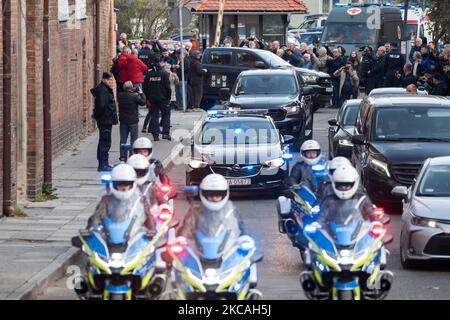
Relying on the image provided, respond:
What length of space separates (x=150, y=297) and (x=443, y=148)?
10.8m

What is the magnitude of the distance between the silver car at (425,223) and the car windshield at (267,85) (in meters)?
14.9

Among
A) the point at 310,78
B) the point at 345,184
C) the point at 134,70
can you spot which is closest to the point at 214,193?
the point at 345,184

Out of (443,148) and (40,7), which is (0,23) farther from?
(443,148)

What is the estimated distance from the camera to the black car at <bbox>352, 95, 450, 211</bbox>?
72.3 feet

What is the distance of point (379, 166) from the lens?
73.0 ft

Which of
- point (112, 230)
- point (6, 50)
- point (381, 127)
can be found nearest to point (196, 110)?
point (381, 127)

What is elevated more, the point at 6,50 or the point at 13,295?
A: the point at 6,50

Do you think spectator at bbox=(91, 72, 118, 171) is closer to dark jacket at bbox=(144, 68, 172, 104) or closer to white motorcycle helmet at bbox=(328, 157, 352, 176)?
dark jacket at bbox=(144, 68, 172, 104)

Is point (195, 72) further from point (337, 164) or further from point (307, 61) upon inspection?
point (337, 164)

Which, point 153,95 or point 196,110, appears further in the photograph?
point 196,110

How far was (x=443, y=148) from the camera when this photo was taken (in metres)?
22.4

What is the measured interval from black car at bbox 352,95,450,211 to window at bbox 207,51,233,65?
1629 cm

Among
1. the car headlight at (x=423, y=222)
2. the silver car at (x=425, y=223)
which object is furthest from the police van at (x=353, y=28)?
the car headlight at (x=423, y=222)

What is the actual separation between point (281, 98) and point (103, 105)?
6231 millimetres
